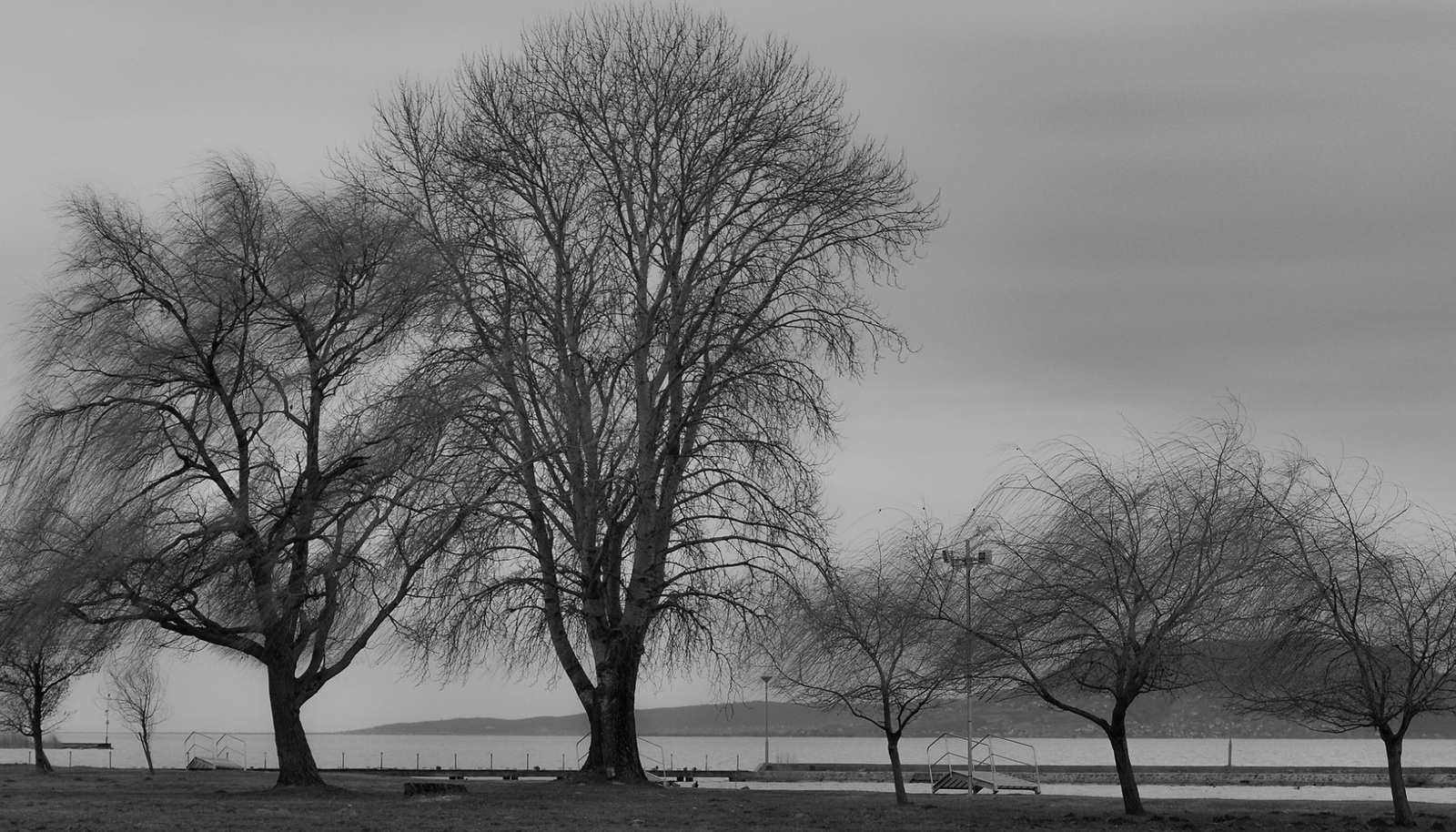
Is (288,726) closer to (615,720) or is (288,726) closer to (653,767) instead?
(615,720)

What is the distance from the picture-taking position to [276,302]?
26672 millimetres

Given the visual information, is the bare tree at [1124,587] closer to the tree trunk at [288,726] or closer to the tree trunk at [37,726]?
the tree trunk at [288,726]

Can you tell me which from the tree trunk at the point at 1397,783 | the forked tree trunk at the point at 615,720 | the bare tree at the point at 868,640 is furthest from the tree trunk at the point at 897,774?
the tree trunk at the point at 1397,783

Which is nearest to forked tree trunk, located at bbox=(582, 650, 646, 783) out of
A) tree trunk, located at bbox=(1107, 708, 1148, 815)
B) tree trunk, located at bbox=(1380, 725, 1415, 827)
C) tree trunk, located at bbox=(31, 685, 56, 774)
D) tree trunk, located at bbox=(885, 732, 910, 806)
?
tree trunk, located at bbox=(885, 732, 910, 806)

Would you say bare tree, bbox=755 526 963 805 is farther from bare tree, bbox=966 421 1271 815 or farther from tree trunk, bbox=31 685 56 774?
tree trunk, bbox=31 685 56 774

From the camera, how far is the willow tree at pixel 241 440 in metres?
25.1

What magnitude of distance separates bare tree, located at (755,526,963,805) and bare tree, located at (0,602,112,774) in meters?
12.4

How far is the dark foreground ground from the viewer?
19766 millimetres

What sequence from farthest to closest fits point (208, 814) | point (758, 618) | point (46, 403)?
point (758, 618) < point (46, 403) < point (208, 814)

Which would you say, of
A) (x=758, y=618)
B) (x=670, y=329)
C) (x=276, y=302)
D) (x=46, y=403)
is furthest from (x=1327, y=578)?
(x=46, y=403)

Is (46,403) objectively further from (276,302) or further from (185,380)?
(276,302)

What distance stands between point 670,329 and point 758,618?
6.28 m

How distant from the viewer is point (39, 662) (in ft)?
133

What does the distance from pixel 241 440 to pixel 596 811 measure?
9823mm
